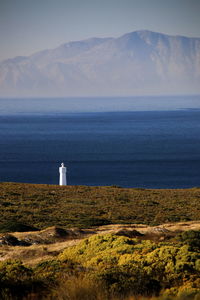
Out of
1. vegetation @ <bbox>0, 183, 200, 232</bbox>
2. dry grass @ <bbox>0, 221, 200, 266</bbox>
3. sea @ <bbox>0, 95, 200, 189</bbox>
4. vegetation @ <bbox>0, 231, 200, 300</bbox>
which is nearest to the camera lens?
vegetation @ <bbox>0, 231, 200, 300</bbox>

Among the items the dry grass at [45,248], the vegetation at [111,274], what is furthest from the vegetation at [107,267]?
the dry grass at [45,248]

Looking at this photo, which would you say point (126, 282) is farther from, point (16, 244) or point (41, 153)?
point (41, 153)

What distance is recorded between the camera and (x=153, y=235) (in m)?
14.2

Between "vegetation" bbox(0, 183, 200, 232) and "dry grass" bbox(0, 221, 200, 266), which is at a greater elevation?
"vegetation" bbox(0, 183, 200, 232)

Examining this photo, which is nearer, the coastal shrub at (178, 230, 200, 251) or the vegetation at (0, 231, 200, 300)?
the vegetation at (0, 231, 200, 300)

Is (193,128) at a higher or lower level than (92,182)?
higher

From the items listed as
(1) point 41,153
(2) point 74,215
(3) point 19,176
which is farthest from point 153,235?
(1) point 41,153

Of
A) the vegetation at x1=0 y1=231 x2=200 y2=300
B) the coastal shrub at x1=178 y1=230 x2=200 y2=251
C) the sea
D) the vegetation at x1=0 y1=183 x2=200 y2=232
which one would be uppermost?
the sea

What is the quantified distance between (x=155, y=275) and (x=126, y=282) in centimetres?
92

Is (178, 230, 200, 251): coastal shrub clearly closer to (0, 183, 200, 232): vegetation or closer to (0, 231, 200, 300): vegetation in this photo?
(0, 231, 200, 300): vegetation

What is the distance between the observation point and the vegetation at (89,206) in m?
20.0

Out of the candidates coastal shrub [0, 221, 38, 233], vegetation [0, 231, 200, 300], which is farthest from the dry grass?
coastal shrub [0, 221, 38, 233]

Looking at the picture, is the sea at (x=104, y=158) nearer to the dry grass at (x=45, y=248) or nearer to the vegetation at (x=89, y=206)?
the vegetation at (x=89, y=206)

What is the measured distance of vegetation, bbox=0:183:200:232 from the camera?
20.0 metres
